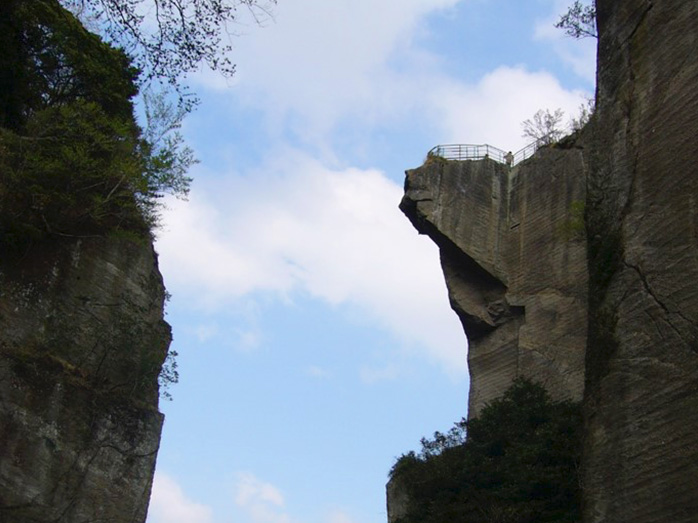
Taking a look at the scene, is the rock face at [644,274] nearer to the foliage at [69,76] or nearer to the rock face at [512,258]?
the rock face at [512,258]

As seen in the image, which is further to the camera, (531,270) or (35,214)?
(531,270)

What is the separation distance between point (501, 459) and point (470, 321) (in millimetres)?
6200

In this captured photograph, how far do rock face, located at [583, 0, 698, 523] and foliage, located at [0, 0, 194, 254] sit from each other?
9.83m

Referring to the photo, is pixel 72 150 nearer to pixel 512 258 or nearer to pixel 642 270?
pixel 512 258

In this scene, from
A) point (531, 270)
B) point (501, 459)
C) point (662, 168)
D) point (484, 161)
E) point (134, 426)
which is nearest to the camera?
point (662, 168)

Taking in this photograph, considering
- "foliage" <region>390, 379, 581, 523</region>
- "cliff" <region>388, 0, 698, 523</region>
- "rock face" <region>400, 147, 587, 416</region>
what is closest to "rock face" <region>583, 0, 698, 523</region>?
"cliff" <region>388, 0, 698, 523</region>

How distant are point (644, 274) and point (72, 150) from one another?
14.0m

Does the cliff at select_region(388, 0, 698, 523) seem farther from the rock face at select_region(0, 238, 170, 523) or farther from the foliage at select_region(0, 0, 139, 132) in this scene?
the foliage at select_region(0, 0, 139, 132)

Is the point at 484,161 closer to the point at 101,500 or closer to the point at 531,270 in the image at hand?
the point at 531,270

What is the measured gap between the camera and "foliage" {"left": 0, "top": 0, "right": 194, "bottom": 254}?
20.7 m

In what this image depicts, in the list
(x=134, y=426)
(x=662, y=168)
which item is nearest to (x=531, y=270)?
(x=134, y=426)

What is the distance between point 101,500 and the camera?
63.9ft

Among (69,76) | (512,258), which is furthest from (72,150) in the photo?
(512,258)

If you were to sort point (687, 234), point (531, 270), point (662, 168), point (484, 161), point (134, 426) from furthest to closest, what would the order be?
point (484, 161)
point (531, 270)
point (134, 426)
point (662, 168)
point (687, 234)
